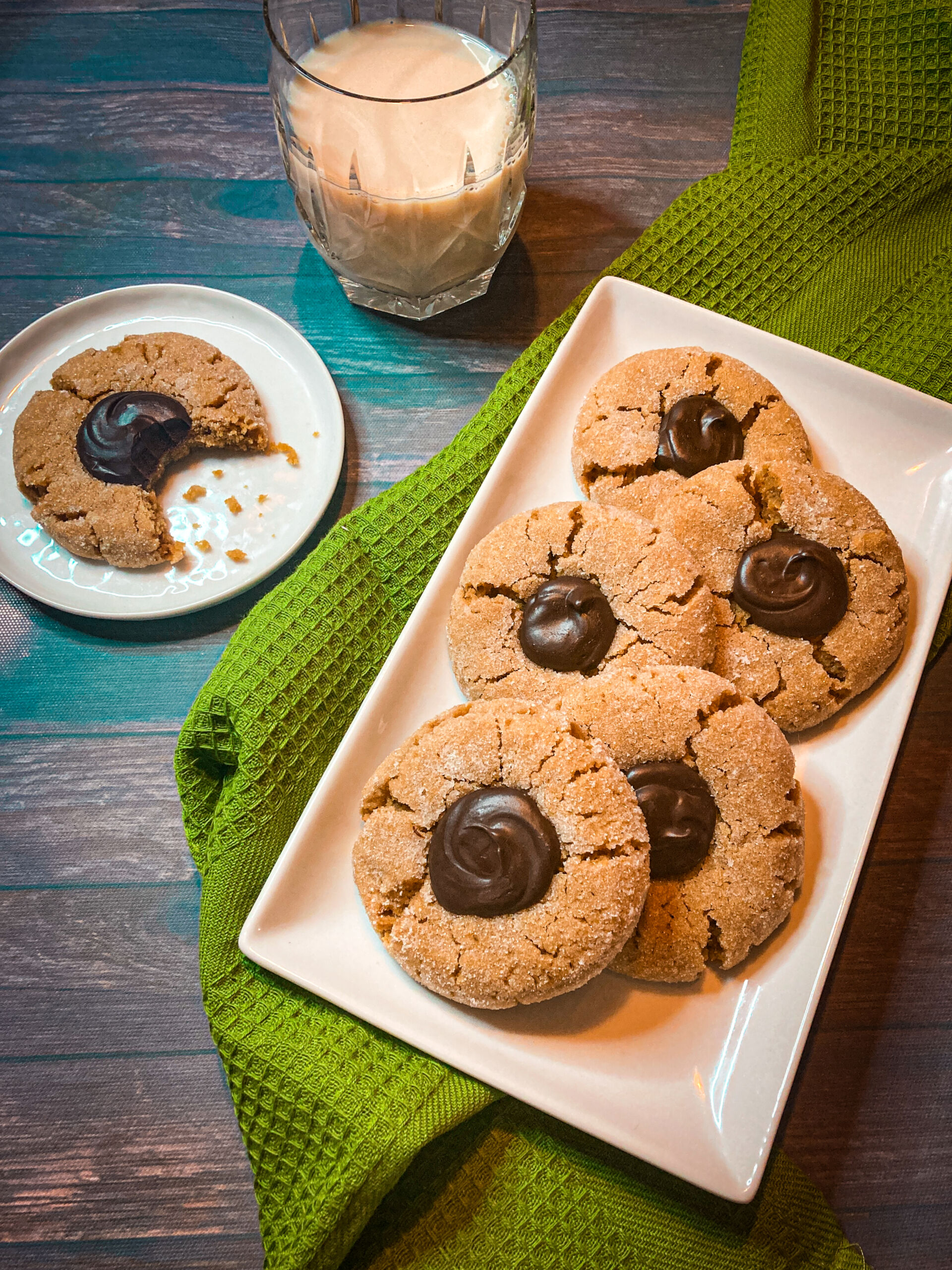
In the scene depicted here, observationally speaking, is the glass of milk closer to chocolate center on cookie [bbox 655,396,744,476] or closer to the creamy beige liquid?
the creamy beige liquid

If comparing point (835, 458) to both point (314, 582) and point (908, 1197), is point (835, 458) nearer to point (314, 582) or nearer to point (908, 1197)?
point (314, 582)

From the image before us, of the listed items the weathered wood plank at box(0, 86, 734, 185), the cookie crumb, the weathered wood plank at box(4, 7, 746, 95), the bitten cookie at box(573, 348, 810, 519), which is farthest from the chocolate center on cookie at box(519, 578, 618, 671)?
the weathered wood plank at box(4, 7, 746, 95)

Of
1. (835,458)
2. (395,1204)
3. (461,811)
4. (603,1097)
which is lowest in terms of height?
(395,1204)

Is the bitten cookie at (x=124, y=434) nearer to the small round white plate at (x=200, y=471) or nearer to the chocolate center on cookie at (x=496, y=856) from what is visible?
the small round white plate at (x=200, y=471)

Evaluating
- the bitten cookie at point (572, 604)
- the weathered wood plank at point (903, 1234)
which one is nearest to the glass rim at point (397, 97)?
the bitten cookie at point (572, 604)

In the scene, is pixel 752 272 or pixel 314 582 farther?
pixel 752 272

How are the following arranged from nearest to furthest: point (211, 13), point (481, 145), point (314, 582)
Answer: point (314, 582) < point (481, 145) < point (211, 13)

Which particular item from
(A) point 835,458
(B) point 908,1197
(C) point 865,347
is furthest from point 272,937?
(C) point 865,347
